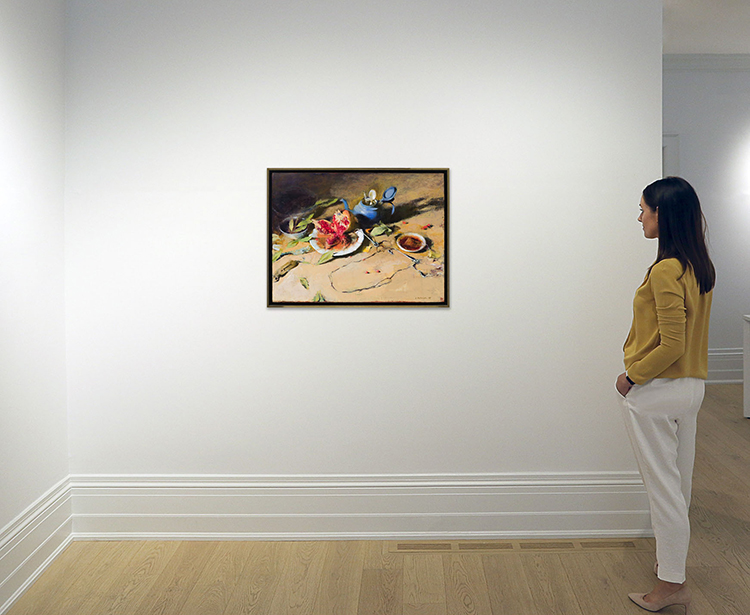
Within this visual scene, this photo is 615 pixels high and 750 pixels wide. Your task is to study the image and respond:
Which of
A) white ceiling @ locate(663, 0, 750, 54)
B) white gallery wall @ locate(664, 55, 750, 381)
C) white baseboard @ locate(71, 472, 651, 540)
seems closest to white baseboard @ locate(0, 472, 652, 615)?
white baseboard @ locate(71, 472, 651, 540)

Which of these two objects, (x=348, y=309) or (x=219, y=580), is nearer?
(x=219, y=580)

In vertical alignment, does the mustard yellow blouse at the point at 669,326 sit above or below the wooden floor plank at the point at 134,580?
above

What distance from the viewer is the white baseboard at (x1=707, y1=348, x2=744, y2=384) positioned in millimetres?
5910

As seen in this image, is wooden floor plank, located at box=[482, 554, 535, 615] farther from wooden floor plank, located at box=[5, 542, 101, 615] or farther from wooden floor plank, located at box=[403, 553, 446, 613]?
wooden floor plank, located at box=[5, 542, 101, 615]

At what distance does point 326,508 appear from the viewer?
112 inches

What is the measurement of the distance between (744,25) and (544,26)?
103 inches

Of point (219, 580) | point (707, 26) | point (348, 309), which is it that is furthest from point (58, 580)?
point (707, 26)

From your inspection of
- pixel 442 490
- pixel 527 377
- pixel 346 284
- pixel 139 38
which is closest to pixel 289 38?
pixel 139 38

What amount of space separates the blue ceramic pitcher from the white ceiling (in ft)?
7.67

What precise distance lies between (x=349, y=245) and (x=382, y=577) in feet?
4.82

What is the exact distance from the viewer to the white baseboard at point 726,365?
591cm

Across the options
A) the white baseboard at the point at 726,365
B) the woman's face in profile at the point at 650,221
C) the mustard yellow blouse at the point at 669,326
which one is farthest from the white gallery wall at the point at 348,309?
the white baseboard at the point at 726,365

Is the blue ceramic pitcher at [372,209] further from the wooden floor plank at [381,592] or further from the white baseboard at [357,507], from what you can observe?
the wooden floor plank at [381,592]

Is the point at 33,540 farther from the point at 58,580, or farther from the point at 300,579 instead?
the point at 300,579
